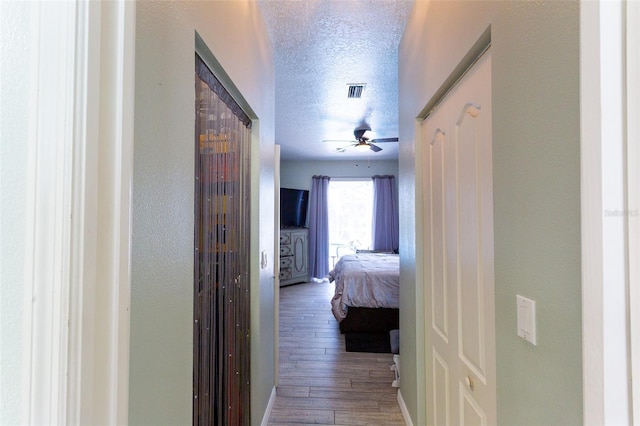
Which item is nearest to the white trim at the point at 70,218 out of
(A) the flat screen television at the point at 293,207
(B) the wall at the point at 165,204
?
(B) the wall at the point at 165,204

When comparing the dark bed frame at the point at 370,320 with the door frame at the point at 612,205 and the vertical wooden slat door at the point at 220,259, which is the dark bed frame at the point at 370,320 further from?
the door frame at the point at 612,205

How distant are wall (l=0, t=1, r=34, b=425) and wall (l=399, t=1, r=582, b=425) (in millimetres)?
968

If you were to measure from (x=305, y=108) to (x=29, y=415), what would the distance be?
11.3ft

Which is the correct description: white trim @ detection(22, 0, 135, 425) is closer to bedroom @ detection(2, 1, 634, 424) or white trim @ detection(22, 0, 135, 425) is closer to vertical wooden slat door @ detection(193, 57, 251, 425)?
bedroom @ detection(2, 1, 634, 424)

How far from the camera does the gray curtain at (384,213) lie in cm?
624

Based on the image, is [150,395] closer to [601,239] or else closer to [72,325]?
[72,325]

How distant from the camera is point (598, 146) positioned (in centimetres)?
48

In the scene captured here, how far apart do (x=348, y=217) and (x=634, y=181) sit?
6199 mm

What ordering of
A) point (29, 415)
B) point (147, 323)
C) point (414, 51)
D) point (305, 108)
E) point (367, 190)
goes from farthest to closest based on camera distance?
point (367, 190), point (305, 108), point (414, 51), point (147, 323), point (29, 415)

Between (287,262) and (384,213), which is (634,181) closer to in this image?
(287,262)

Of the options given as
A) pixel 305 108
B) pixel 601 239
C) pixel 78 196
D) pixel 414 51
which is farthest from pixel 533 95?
pixel 305 108

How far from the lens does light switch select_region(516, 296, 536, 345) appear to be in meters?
0.71

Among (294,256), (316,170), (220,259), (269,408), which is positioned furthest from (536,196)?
(316,170)

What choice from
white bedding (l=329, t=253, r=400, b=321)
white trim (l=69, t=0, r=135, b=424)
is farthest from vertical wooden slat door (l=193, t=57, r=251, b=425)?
white bedding (l=329, t=253, r=400, b=321)
